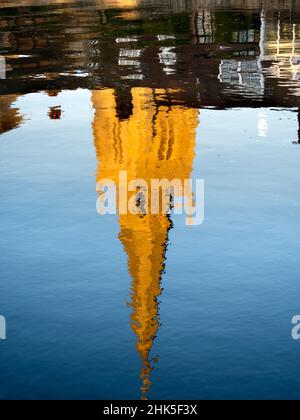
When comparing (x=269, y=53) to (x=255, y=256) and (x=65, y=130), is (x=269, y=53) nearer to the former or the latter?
(x=65, y=130)

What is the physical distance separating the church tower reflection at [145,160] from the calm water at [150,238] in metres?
0.04

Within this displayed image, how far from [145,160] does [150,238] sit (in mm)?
4719

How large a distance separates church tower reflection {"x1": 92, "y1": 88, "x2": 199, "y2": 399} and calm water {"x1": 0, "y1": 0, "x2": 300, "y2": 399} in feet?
0.12

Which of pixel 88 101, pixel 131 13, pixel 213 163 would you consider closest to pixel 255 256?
pixel 213 163

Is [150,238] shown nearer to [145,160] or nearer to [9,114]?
[145,160]

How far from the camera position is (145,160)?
16375 millimetres

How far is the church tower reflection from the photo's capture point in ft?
Answer: 31.1

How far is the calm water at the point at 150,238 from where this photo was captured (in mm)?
8141

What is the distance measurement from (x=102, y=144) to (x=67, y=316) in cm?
770

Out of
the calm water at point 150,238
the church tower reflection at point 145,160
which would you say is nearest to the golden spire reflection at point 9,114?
the calm water at point 150,238

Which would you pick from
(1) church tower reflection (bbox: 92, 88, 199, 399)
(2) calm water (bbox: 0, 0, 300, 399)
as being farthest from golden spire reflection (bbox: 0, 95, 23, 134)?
(1) church tower reflection (bbox: 92, 88, 199, 399)

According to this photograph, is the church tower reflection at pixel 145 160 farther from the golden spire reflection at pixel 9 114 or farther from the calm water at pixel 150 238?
the golden spire reflection at pixel 9 114

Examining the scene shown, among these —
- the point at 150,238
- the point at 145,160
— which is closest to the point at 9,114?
the point at 145,160

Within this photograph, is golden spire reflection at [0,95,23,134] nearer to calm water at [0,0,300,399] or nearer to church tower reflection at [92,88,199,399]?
calm water at [0,0,300,399]
